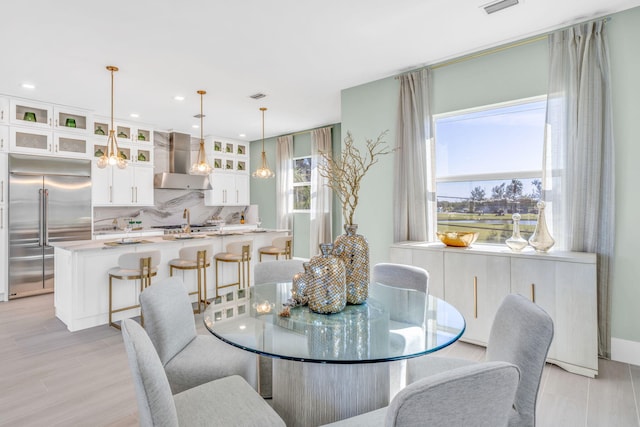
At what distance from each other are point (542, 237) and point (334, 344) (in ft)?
8.03

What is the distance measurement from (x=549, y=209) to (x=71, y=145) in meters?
6.45

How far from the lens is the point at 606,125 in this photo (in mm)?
2779

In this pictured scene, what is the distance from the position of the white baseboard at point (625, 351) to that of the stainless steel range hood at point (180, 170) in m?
6.68

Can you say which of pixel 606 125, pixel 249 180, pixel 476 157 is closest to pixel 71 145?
pixel 249 180

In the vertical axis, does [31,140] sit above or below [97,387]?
above

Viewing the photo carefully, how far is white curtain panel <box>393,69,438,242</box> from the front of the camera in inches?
150

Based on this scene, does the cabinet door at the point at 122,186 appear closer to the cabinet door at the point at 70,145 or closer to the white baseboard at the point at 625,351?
the cabinet door at the point at 70,145

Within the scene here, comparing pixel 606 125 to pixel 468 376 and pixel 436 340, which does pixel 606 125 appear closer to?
pixel 436 340

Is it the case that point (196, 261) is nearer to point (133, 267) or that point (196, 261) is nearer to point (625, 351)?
point (133, 267)

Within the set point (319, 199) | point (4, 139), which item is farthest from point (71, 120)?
point (319, 199)

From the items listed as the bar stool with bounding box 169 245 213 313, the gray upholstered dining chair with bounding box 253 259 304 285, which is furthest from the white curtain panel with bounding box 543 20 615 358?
the bar stool with bounding box 169 245 213 313

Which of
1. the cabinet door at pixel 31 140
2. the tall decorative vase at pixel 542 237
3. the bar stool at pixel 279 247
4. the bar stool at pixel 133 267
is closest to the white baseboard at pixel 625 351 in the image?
the tall decorative vase at pixel 542 237

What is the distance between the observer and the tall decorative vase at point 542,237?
2.88 metres

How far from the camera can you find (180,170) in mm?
6980
